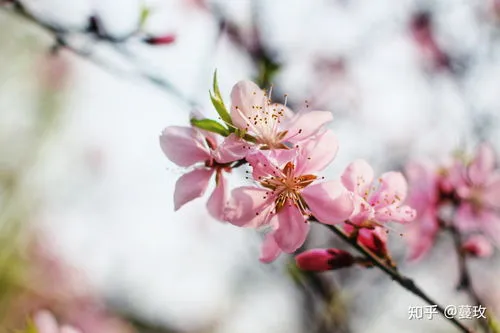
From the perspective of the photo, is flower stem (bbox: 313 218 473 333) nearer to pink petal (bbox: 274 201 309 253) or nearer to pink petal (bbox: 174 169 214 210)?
pink petal (bbox: 274 201 309 253)

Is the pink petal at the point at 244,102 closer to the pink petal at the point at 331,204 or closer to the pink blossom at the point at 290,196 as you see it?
the pink blossom at the point at 290,196

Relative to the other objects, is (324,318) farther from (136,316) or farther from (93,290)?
(136,316)

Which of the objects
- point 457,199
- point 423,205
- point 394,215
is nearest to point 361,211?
point 394,215

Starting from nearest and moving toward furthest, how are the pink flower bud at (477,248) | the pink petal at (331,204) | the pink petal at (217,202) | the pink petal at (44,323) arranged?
the pink petal at (331,204)
the pink petal at (217,202)
the pink petal at (44,323)
the pink flower bud at (477,248)

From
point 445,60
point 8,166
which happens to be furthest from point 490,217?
point 8,166

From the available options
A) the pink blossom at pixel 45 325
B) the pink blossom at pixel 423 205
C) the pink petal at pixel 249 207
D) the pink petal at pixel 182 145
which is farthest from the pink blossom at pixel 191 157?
the pink blossom at pixel 423 205
